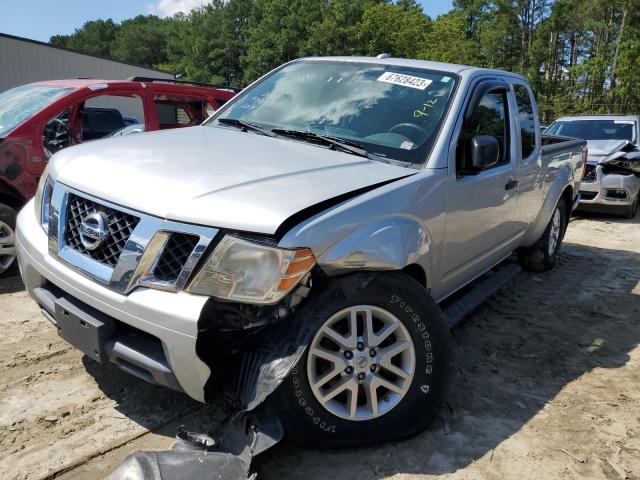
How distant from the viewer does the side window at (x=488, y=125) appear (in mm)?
3291

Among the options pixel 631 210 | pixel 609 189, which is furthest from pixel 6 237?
pixel 631 210

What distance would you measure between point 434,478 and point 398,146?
1.73 meters

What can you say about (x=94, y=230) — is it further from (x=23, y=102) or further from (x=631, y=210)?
(x=631, y=210)

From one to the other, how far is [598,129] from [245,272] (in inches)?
413

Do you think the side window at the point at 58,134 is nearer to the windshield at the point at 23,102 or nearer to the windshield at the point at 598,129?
the windshield at the point at 23,102

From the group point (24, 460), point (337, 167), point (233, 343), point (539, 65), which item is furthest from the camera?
point (539, 65)

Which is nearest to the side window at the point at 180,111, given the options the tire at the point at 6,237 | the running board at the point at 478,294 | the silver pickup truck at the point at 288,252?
the tire at the point at 6,237

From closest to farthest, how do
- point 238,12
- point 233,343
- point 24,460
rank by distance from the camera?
point 233,343 → point 24,460 → point 238,12

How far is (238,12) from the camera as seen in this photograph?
78.5m

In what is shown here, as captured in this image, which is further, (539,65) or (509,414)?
(539,65)

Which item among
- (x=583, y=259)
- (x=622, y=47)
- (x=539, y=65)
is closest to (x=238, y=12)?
(x=539, y=65)

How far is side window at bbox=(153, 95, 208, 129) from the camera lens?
652 cm

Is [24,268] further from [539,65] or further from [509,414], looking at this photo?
[539,65]

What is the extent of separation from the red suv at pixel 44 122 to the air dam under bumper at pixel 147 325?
2.70m
